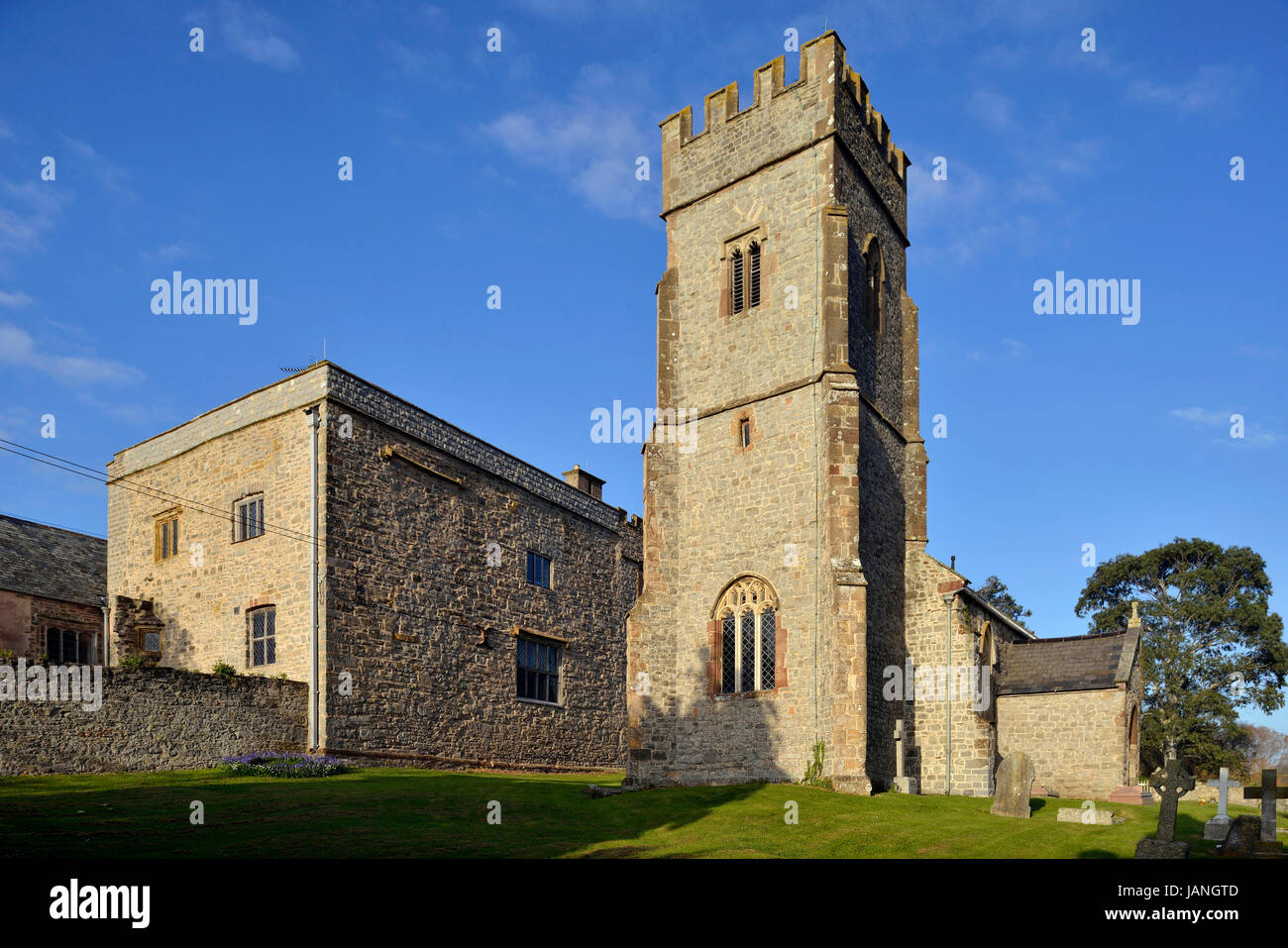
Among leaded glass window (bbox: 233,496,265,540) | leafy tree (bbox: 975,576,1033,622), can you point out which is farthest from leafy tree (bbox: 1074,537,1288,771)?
leaded glass window (bbox: 233,496,265,540)

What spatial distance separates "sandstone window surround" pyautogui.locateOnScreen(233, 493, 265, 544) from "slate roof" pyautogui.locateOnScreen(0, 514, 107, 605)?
27.4ft

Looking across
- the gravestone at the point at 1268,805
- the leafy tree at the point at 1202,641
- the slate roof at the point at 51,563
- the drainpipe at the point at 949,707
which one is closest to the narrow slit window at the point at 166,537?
the slate roof at the point at 51,563

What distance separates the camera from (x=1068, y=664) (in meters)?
30.9

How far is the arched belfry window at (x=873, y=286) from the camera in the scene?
27250 mm

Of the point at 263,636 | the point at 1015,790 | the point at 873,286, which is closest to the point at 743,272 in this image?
the point at 873,286

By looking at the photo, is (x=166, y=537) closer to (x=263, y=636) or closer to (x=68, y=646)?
(x=68, y=646)

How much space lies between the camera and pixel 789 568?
2400cm

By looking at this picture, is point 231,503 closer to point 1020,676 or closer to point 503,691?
point 503,691

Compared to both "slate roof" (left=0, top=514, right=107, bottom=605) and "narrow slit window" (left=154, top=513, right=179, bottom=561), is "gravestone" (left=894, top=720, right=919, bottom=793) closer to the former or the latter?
"narrow slit window" (left=154, top=513, right=179, bottom=561)

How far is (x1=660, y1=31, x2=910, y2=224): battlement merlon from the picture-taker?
26125 mm

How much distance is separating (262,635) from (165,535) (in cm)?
604

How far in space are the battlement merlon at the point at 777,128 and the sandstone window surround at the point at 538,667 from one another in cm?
1467

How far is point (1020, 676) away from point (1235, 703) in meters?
29.6
